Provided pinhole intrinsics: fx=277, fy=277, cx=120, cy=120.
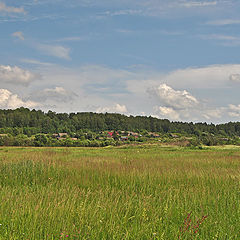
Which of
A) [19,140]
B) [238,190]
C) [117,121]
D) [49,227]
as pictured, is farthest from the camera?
[117,121]

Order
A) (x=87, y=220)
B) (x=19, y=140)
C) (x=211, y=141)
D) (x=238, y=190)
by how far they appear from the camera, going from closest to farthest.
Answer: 1. (x=87, y=220)
2. (x=238, y=190)
3. (x=211, y=141)
4. (x=19, y=140)

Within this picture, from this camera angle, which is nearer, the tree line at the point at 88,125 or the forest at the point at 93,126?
the forest at the point at 93,126

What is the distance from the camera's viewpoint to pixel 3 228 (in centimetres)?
511

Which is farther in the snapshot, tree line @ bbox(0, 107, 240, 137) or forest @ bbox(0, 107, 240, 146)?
tree line @ bbox(0, 107, 240, 137)

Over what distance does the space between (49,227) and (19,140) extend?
6968cm

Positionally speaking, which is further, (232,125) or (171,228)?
(232,125)

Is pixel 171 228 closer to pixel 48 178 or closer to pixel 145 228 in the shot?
pixel 145 228

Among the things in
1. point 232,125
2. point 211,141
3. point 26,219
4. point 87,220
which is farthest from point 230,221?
point 232,125

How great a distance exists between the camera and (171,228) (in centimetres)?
530

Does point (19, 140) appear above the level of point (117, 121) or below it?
below

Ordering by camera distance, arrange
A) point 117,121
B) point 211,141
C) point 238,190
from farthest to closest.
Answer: point 117,121
point 211,141
point 238,190

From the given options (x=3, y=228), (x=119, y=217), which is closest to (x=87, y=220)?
(x=119, y=217)

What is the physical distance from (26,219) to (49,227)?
0.51 metres

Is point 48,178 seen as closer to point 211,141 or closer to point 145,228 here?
point 145,228
